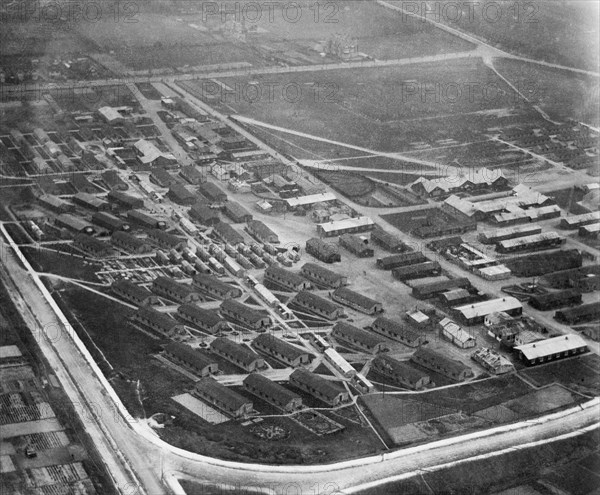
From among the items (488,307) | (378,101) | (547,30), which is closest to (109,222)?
(488,307)

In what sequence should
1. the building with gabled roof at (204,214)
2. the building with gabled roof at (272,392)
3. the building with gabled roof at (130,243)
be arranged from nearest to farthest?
the building with gabled roof at (272,392) → the building with gabled roof at (130,243) → the building with gabled roof at (204,214)

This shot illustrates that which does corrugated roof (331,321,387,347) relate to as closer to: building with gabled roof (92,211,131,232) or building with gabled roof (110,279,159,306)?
building with gabled roof (110,279,159,306)

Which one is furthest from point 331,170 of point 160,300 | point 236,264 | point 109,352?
point 109,352

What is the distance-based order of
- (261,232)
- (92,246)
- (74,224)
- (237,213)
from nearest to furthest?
(92,246) < (261,232) < (74,224) < (237,213)

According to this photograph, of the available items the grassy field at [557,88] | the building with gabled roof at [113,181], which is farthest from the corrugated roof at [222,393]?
the grassy field at [557,88]

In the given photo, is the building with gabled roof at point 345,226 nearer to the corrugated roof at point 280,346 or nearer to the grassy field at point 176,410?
the corrugated roof at point 280,346

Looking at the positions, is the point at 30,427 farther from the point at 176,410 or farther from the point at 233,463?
the point at 233,463
